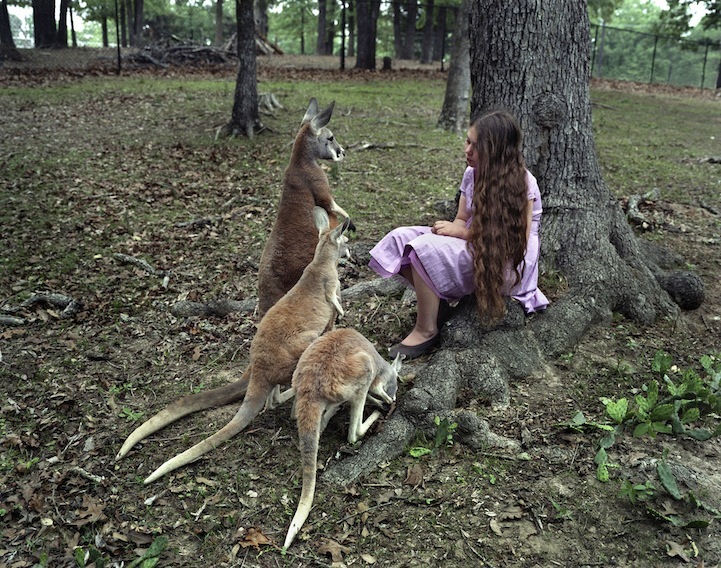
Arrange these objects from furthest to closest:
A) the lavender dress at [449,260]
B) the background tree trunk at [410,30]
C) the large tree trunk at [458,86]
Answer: the background tree trunk at [410,30], the large tree trunk at [458,86], the lavender dress at [449,260]

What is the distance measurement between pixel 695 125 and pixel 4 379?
1438 centimetres

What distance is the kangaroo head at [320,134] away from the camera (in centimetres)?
516

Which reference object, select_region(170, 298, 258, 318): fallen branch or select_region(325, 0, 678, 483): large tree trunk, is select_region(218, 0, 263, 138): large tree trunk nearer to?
select_region(170, 298, 258, 318): fallen branch

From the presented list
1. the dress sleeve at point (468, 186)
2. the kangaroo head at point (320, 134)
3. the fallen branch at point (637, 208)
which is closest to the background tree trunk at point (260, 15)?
the fallen branch at point (637, 208)

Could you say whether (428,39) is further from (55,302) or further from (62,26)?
(55,302)

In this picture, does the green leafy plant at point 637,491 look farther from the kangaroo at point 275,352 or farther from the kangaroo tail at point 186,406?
the kangaroo tail at point 186,406

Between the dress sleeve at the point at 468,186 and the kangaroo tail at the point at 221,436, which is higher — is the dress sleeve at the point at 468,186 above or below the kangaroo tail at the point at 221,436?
above

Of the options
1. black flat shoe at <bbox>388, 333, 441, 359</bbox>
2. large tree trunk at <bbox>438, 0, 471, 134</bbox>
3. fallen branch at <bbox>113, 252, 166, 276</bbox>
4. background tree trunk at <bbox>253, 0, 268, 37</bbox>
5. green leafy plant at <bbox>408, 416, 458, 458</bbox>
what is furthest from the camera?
background tree trunk at <bbox>253, 0, 268, 37</bbox>

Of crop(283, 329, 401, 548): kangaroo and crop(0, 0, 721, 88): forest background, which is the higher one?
crop(0, 0, 721, 88): forest background

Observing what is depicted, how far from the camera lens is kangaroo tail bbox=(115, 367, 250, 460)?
3637mm

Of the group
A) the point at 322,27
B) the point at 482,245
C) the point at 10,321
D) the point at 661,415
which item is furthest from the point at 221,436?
the point at 322,27

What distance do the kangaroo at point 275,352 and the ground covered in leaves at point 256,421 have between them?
109mm

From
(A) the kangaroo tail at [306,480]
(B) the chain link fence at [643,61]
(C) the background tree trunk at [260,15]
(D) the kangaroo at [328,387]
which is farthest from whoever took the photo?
(B) the chain link fence at [643,61]

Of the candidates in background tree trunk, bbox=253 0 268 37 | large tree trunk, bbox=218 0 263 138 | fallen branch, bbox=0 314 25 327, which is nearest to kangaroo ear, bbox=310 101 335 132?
fallen branch, bbox=0 314 25 327
